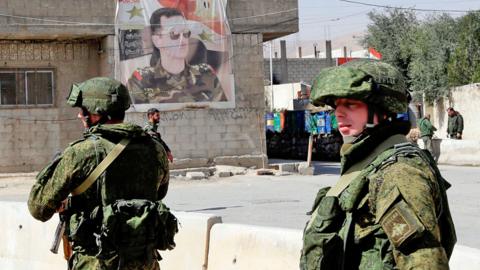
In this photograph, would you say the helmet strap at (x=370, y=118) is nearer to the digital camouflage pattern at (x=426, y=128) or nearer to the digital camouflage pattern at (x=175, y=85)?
the digital camouflage pattern at (x=175, y=85)

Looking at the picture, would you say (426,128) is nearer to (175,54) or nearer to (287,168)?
(287,168)

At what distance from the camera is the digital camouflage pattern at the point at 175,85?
22.2m

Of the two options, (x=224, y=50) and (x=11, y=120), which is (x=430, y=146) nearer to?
(x=224, y=50)

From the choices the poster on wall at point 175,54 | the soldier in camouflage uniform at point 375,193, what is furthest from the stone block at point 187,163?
the soldier in camouflage uniform at point 375,193

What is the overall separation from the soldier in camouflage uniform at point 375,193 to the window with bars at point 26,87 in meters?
20.4

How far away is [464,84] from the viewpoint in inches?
1394

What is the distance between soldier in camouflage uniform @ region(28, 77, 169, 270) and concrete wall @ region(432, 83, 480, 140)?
2824 cm

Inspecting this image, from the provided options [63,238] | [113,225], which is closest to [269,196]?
[63,238]

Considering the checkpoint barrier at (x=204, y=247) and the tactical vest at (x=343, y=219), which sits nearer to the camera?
the tactical vest at (x=343, y=219)

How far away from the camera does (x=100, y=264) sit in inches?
185

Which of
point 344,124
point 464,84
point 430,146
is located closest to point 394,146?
point 344,124

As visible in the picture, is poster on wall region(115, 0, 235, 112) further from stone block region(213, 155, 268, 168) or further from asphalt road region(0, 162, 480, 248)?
asphalt road region(0, 162, 480, 248)

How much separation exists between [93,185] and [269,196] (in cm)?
1275

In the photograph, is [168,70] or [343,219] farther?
[168,70]
